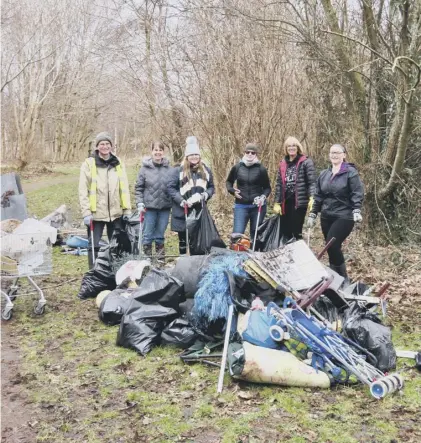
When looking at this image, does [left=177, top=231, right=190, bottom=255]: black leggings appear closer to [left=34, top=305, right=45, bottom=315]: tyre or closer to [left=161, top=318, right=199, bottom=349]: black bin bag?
[left=34, top=305, right=45, bottom=315]: tyre

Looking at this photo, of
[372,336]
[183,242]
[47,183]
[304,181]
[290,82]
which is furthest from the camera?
[47,183]

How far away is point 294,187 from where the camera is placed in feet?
22.0

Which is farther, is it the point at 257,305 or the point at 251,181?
the point at 251,181

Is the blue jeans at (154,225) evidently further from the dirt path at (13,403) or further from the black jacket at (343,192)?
the dirt path at (13,403)

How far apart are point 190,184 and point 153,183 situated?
1.60ft

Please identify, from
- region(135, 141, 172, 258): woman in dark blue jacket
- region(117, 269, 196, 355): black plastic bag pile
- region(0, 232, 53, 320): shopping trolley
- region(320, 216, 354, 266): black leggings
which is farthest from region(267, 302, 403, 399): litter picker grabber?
region(135, 141, 172, 258): woman in dark blue jacket

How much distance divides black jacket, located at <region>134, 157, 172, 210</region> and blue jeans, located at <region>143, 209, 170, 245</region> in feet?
0.47

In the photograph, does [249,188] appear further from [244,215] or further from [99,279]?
[99,279]

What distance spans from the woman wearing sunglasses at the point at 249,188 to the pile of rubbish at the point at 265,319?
2048 mm

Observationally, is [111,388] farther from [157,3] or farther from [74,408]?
[157,3]

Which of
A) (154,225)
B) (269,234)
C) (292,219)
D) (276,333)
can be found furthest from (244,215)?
(276,333)

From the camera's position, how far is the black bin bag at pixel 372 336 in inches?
160

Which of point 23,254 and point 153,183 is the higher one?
point 153,183

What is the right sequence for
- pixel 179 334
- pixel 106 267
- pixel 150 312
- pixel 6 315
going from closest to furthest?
pixel 179 334, pixel 150 312, pixel 6 315, pixel 106 267
